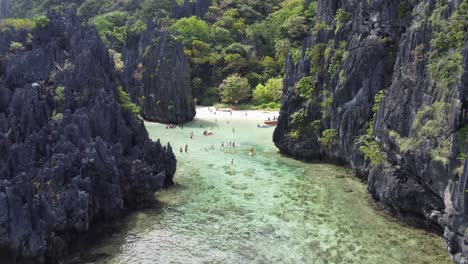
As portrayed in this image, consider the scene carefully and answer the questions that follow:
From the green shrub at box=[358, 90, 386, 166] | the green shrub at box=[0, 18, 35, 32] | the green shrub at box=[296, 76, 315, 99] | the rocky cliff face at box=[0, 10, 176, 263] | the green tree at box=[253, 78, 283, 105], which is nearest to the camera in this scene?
the rocky cliff face at box=[0, 10, 176, 263]

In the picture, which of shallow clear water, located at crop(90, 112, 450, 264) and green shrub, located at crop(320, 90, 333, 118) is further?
green shrub, located at crop(320, 90, 333, 118)

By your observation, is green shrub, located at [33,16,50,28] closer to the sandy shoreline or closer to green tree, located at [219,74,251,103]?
the sandy shoreline

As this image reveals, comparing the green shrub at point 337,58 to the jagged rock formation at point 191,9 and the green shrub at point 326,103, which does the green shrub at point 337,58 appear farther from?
the jagged rock formation at point 191,9

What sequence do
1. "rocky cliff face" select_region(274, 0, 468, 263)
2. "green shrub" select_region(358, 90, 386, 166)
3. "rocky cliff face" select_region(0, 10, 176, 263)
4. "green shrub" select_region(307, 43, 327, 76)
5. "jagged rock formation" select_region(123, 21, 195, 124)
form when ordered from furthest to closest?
"jagged rock formation" select_region(123, 21, 195, 124)
"green shrub" select_region(307, 43, 327, 76)
"green shrub" select_region(358, 90, 386, 166)
"rocky cliff face" select_region(274, 0, 468, 263)
"rocky cliff face" select_region(0, 10, 176, 263)

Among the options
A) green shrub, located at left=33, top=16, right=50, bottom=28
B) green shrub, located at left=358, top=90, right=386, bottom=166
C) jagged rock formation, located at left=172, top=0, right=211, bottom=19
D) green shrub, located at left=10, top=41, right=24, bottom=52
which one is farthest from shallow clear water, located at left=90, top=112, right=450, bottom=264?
jagged rock formation, located at left=172, top=0, right=211, bottom=19

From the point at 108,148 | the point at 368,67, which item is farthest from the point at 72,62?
the point at 368,67

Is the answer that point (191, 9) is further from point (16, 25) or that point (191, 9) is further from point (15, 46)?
point (15, 46)

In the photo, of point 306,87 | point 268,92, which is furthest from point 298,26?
point 306,87

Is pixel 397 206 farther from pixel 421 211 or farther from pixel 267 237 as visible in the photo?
pixel 267 237
